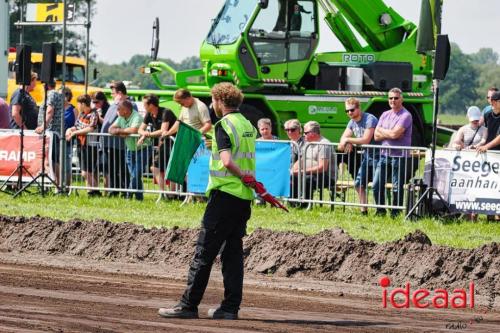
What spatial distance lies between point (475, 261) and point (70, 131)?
9446mm

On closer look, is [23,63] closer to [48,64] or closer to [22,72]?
[22,72]

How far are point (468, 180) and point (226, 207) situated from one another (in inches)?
294

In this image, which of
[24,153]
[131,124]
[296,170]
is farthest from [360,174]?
[24,153]

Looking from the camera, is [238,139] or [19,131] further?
[19,131]

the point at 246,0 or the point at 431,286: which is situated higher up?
the point at 246,0

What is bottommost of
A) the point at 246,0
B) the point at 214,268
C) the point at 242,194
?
the point at 214,268

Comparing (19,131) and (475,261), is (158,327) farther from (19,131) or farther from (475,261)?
(19,131)

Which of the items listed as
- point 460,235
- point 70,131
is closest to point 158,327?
point 460,235

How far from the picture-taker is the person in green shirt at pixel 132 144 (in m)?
19.2

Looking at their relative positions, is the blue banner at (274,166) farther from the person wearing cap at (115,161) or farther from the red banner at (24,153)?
the red banner at (24,153)

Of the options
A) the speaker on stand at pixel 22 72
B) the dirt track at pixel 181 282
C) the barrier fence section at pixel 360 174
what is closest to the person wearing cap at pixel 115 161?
the speaker on stand at pixel 22 72

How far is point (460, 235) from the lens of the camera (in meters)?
15.0

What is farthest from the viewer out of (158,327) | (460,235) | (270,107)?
(270,107)

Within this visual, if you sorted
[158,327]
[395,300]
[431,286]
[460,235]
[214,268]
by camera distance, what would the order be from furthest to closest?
[460,235], [214,268], [431,286], [395,300], [158,327]
